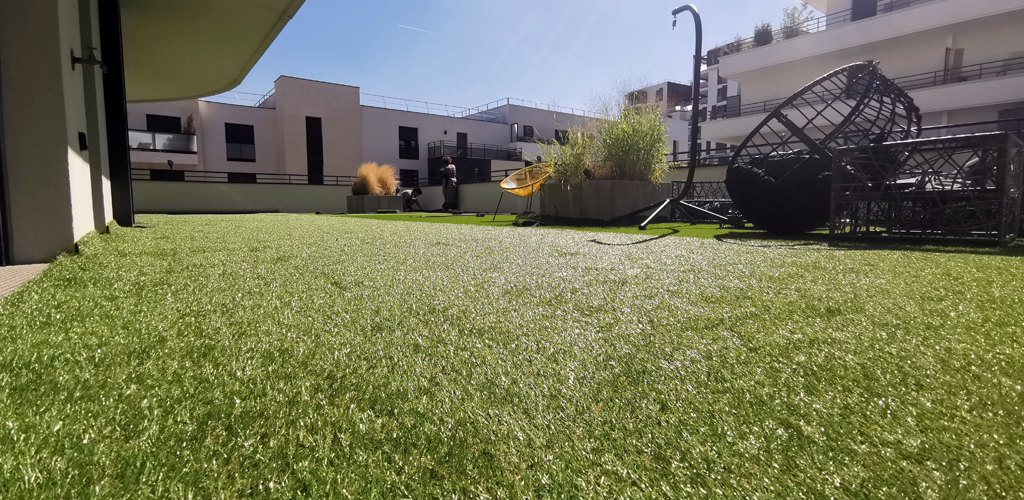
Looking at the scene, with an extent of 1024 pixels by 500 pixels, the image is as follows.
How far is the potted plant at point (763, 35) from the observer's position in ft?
54.1

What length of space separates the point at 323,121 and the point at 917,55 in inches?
849

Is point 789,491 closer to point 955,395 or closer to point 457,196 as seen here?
point 955,395

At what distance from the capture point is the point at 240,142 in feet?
61.9

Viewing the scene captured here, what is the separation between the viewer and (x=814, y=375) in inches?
30.0

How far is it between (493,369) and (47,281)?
1.43 meters

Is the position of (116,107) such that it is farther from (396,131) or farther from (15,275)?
(396,131)

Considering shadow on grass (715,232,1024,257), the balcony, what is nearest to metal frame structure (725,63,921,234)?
shadow on grass (715,232,1024,257)

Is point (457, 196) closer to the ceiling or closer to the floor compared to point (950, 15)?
closer to the floor

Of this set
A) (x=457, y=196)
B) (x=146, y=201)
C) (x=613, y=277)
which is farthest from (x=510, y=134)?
(x=613, y=277)

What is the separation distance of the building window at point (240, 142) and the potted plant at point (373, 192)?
30.8 feet

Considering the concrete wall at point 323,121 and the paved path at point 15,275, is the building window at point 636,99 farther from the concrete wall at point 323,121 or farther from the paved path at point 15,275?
the concrete wall at point 323,121

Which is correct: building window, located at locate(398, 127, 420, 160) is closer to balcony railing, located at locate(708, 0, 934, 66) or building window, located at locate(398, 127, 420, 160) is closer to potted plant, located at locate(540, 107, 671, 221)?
balcony railing, located at locate(708, 0, 934, 66)

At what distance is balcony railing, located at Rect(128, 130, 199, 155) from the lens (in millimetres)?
14724

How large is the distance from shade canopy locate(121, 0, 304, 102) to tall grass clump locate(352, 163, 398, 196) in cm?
580
